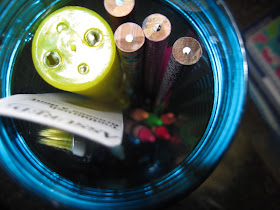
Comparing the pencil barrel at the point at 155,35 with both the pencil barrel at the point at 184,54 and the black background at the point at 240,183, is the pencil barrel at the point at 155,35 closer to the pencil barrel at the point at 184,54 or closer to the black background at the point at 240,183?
the pencil barrel at the point at 184,54

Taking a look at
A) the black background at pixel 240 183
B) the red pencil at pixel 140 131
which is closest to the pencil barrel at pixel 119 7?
the red pencil at pixel 140 131

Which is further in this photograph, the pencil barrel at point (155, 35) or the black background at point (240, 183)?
the black background at point (240, 183)

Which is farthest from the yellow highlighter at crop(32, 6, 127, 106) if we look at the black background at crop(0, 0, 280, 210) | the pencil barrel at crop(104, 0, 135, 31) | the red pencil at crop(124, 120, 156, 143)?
the black background at crop(0, 0, 280, 210)

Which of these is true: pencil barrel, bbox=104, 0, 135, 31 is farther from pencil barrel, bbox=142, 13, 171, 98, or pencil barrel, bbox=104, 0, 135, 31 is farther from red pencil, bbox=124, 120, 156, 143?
red pencil, bbox=124, 120, 156, 143

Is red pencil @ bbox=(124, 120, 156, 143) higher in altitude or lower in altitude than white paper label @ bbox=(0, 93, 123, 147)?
lower

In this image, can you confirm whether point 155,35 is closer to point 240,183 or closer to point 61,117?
point 61,117

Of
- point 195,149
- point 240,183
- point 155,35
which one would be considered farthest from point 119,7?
point 240,183

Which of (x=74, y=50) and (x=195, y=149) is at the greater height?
(x=74, y=50)
